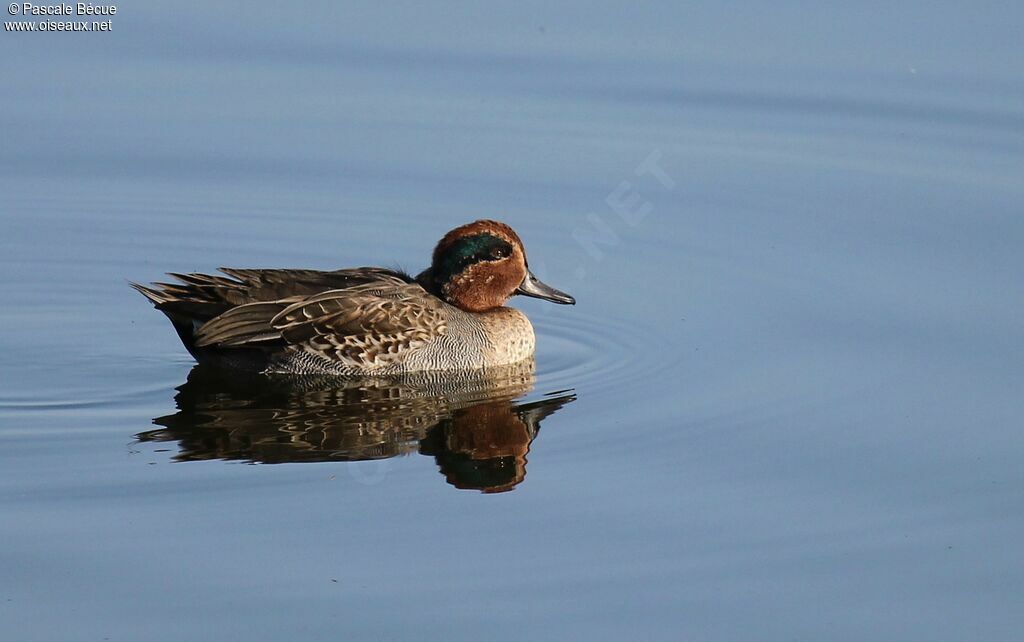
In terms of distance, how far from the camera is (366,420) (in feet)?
40.7

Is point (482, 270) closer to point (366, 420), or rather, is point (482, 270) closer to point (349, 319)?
point (349, 319)

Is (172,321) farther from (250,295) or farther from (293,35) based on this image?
(293,35)

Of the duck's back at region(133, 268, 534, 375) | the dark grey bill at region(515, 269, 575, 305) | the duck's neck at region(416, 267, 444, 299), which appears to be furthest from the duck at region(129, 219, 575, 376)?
the dark grey bill at region(515, 269, 575, 305)

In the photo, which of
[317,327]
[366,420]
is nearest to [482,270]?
[317,327]

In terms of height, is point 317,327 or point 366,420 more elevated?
point 317,327

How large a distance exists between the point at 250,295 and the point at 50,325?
1.71 m

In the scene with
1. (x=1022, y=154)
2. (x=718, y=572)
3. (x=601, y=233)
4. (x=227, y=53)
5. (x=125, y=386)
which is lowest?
(x=718, y=572)

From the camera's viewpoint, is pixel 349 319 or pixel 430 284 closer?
pixel 349 319

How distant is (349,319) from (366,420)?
4.83 ft

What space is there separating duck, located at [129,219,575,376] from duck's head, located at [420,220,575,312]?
0.04ft

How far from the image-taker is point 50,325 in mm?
A: 14242

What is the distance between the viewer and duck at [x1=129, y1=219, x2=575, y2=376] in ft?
44.6

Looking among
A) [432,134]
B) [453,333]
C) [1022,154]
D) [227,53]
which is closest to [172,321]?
[453,333]

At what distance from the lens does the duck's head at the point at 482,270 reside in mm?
14016
